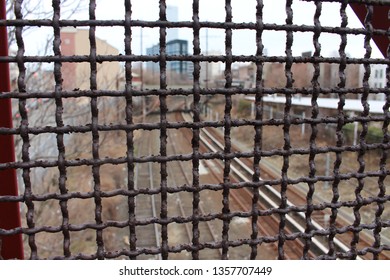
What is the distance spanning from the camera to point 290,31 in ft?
4.09

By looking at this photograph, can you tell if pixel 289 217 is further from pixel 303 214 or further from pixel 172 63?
pixel 172 63

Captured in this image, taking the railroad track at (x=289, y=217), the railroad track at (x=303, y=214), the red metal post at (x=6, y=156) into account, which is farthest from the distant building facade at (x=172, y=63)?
the railroad track at (x=303, y=214)

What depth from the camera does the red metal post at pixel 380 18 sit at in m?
1.37

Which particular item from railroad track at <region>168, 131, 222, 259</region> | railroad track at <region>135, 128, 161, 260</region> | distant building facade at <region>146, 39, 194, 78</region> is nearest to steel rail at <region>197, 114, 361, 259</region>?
railroad track at <region>168, 131, 222, 259</region>

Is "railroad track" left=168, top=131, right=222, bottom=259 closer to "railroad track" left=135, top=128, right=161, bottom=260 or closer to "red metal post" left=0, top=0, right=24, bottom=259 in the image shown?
"railroad track" left=135, top=128, right=161, bottom=260

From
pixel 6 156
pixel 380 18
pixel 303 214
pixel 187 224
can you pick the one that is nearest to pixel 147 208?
pixel 187 224

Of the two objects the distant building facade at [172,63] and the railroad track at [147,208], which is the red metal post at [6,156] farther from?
the railroad track at [147,208]

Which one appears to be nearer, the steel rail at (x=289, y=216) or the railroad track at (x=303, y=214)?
the railroad track at (x=303, y=214)

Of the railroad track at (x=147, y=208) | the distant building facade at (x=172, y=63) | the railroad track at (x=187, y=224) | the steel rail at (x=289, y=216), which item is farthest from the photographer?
the railroad track at (x=147, y=208)

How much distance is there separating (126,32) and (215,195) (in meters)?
9.27

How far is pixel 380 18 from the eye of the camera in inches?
55.1

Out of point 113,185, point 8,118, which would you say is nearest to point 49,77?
point 113,185

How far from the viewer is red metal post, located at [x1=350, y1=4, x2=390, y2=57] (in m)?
1.37
